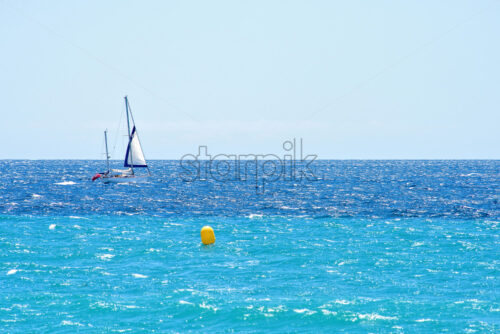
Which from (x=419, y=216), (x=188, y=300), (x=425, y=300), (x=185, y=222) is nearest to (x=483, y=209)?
(x=419, y=216)

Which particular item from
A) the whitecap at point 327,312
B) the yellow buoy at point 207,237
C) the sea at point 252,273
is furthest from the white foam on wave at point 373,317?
the yellow buoy at point 207,237

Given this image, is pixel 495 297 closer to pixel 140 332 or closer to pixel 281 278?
pixel 281 278

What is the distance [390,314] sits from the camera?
2256 cm

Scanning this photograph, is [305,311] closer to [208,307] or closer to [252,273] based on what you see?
[208,307]

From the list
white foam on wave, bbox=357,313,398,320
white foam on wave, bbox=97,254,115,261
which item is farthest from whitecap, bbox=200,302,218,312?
white foam on wave, bbox=97,254,115,261

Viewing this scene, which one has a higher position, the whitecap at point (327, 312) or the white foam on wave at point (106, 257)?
the white foam on wave at point (106, 257)

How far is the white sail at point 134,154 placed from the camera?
10331 cm

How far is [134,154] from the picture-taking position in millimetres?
104938

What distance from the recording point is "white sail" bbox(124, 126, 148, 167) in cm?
10331

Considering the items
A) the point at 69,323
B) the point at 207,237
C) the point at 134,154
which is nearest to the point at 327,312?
the point at 69,323

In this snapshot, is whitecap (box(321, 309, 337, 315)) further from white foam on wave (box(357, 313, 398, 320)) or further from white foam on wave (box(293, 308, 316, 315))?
white foam on wave (box(357, 313, 398, 320))

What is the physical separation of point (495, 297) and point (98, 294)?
2039 centimetres

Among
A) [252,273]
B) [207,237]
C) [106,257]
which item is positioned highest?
[207,237]

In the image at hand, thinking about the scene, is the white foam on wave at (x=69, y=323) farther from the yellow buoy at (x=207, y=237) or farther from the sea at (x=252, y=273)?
the yellow buoy at (x=207, y=237)
